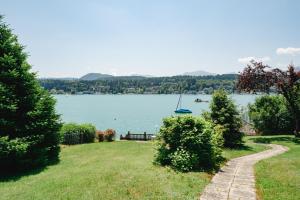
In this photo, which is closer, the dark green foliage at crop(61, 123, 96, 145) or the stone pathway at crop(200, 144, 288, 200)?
the stone pathway at crop(200, 144, 288, 200)

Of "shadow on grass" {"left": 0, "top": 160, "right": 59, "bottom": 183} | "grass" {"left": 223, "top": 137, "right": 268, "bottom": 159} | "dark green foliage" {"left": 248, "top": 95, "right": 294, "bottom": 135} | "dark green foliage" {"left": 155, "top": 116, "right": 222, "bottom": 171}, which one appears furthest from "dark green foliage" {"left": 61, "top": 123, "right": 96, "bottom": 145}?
"dark green foliage" {"left": 248, "top": 95, "right": 294, "bottom": 135}

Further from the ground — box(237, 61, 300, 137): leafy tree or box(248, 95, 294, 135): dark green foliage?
Result: box(237, 61, 300, 137): leafy tree

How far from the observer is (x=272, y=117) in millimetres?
42875

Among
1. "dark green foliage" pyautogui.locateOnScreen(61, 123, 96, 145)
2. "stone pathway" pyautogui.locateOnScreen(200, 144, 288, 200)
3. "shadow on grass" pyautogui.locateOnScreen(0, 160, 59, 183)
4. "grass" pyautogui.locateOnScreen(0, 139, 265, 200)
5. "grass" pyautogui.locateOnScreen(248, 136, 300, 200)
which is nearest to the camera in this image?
"grass" pyautogui.locateOnScreen(0, 139, 265, 200)

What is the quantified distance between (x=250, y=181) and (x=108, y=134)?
22473mm

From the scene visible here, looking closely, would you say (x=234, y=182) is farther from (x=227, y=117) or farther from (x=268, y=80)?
(x=268, y=80)

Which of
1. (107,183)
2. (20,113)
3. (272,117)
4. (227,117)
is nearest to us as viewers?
(107,183)

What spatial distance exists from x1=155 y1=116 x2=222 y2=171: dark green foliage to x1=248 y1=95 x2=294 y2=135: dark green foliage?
2639 centimetres

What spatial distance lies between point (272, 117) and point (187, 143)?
28239mm

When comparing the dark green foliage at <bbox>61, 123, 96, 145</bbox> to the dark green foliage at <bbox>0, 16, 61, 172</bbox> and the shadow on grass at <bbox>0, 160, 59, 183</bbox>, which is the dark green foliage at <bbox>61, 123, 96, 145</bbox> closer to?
the dark green foliage at <bbox>0, 16, 61, 172</bbox>

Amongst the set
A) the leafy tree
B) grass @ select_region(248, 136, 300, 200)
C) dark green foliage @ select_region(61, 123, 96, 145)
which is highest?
the leafy tree

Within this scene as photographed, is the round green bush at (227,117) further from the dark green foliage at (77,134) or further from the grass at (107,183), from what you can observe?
the dark green foliage at (77,134)

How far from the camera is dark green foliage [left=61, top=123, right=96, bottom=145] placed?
110 ft

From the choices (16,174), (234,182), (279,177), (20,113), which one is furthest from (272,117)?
(16,174)
